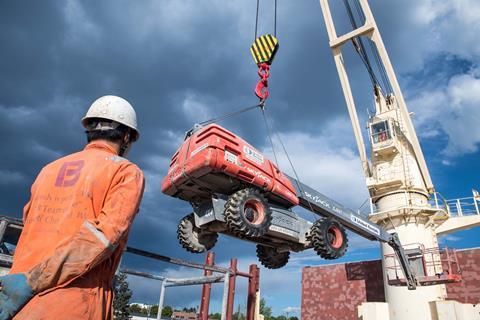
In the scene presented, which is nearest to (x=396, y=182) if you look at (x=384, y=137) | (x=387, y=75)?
(x=384, y=137)

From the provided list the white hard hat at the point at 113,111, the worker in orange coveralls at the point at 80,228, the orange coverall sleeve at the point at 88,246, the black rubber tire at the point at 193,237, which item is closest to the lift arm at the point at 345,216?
the black rubber tire at the point at 193,237

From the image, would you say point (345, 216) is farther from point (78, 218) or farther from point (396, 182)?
point (396, 182)

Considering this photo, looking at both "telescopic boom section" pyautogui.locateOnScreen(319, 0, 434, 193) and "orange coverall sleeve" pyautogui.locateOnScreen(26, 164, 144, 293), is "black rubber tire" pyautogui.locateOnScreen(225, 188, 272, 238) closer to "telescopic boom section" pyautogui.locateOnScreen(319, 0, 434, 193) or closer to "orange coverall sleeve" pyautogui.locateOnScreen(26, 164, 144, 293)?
"orange coverall sleeve" pyautogui.locateOnScreen(26, 164, 144, 293)

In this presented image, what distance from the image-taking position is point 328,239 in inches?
266

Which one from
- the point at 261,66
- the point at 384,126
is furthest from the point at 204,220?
the point at 384,126

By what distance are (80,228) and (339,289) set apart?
2158 centimetres

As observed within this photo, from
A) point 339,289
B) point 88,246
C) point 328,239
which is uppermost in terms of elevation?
point 339,289

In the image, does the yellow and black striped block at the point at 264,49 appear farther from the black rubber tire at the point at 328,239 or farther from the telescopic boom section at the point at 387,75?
the telescopic boom section at the point at 387,75

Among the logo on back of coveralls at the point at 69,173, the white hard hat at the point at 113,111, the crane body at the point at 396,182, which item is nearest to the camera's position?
the logo on back of coveralls at the point at 69,173

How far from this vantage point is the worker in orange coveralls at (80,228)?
1.60 m

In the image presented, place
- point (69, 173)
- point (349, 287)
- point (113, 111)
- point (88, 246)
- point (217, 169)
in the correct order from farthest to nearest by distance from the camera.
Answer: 1. point (349, 287)
2. point (217, 169)
3. point (113, 111)
4. point (69, 173)
5. point (88, 246)

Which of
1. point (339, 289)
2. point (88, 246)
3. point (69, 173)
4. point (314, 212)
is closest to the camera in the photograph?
point (88, 246)

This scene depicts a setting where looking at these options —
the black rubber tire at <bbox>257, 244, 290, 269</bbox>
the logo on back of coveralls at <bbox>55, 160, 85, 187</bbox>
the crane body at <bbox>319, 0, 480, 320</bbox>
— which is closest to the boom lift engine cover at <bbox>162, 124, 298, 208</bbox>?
the black rubber tire at <bbox>257, 244, 290, 269</bbox>

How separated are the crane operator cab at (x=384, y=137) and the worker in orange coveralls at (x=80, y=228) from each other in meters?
17.9
